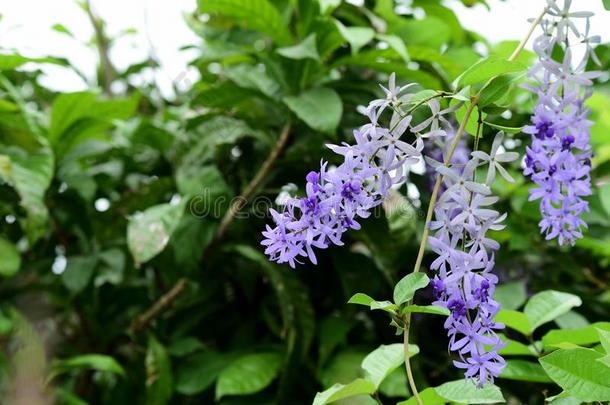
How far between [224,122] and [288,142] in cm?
19

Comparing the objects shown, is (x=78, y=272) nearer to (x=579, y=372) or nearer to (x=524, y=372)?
(x=524, y=372)

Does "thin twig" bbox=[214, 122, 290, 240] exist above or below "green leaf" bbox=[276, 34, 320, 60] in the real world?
below

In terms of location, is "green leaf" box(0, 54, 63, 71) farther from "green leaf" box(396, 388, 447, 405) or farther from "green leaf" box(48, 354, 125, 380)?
"green leaf" box(396, 388, 447, 405)

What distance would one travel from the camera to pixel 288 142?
1.57 m

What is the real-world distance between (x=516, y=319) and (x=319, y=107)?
0.59 meters

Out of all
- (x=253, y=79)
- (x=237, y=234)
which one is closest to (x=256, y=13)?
(x=253, y=79)

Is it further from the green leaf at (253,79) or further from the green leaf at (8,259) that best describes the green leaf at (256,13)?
the green leaf at (8,259)

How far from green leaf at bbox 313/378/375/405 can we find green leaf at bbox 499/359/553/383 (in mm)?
306

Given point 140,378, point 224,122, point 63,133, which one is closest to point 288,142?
point 224,122

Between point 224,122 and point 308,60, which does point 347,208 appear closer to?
point 308,60

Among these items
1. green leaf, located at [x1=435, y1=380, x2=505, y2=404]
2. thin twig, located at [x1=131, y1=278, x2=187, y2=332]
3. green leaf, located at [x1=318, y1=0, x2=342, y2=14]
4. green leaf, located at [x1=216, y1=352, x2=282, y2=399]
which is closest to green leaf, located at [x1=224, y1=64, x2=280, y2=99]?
green leaf, located at [x1=318, y1=0, x2=342, y2=14]

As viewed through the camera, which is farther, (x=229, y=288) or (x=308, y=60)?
(x=229, y=288)

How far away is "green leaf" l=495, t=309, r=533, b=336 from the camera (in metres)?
1.06

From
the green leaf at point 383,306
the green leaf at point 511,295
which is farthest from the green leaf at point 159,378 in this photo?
the green leaf at point 383,306
